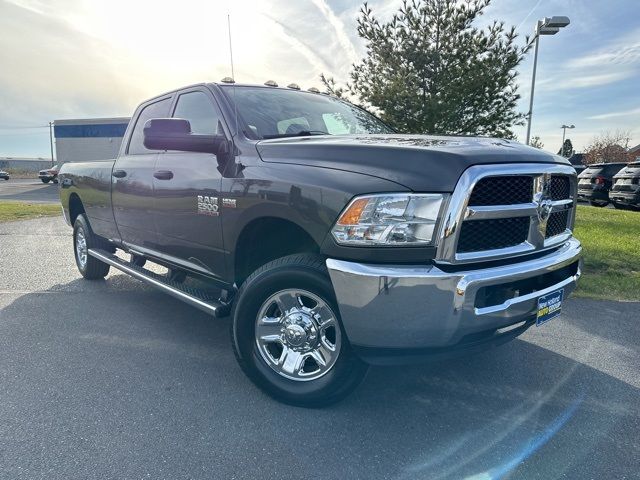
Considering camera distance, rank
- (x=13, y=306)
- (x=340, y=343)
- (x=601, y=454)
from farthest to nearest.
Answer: (x=13, y=306)
(x=340, y=343)
(x=601, y=454)

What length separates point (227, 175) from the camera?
3.19 meters

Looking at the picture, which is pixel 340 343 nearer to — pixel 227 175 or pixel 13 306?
pixel 227 175

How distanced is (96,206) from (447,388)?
4142mm

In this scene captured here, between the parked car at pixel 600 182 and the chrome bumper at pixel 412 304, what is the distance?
17298mm

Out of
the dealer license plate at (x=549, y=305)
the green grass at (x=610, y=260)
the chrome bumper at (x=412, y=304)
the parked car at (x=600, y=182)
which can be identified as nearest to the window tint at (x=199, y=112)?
the chrome bumper at (x=412, y=304)

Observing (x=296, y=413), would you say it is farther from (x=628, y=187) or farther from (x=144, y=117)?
(x=628, y=187)

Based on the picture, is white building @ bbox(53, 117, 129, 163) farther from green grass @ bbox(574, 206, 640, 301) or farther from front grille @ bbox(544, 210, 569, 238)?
front grille @ bbox(544, 210, 569, 238)

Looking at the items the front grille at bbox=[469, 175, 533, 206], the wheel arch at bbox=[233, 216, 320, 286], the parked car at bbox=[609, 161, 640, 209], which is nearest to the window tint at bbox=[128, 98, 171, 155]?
the wheel arch at bbox=[233, 216, 320, 286]

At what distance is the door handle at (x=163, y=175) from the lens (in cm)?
377

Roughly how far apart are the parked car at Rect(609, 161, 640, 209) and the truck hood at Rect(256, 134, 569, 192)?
46.9 ft

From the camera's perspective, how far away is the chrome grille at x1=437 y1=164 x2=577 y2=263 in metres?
2.31

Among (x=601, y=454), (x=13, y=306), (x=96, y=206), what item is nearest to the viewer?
(x=601, y=454)

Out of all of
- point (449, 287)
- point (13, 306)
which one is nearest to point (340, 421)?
point (449, 287)

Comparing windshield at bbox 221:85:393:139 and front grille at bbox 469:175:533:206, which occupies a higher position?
windshield at bbox 221:85:393:139
